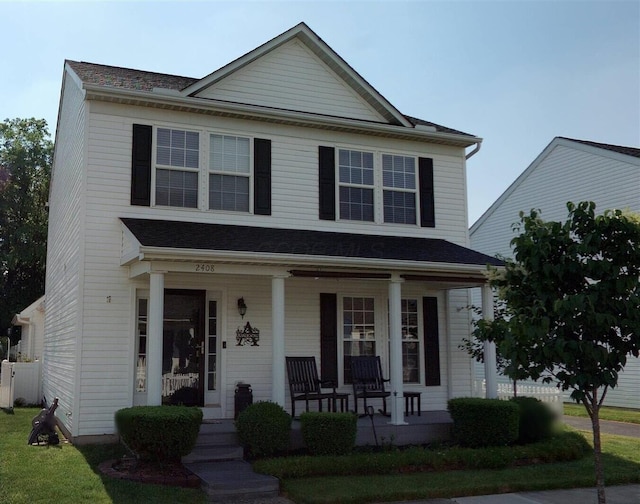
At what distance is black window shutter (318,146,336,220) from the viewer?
12.4 m

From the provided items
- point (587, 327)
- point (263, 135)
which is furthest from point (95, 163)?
point (587, 327)

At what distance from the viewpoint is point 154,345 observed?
9336 mm

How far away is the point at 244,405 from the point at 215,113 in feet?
17.0

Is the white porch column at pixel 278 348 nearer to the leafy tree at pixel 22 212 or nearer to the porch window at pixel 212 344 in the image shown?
the porch window at pixel 212 344

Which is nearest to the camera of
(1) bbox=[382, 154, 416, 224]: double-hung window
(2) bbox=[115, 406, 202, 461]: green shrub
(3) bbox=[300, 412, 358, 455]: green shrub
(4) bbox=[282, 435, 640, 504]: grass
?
(4) bbox=[282, 435, 640, 504]: grass

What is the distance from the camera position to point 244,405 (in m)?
10.7

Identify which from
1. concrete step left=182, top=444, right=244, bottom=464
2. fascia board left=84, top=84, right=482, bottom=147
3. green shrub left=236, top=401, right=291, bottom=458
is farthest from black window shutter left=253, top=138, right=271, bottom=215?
concrete step left=182, top=444, right=244, bottom=464

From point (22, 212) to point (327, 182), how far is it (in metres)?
24.7

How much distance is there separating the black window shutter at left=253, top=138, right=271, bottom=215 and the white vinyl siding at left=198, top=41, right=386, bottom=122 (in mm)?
971

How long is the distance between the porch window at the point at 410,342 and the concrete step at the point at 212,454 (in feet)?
14.0

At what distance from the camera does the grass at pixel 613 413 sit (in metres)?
15.0

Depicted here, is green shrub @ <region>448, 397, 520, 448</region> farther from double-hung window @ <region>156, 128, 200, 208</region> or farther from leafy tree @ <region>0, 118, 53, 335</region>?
leafy tree @ <region>0, 118, 53, 335</region>

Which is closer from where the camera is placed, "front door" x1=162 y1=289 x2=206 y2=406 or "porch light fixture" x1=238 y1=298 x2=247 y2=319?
"front door" x1=162 y1=289 x2=206 y2=406

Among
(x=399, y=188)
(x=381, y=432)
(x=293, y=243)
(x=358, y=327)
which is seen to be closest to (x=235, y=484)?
(x=381, y=432)
